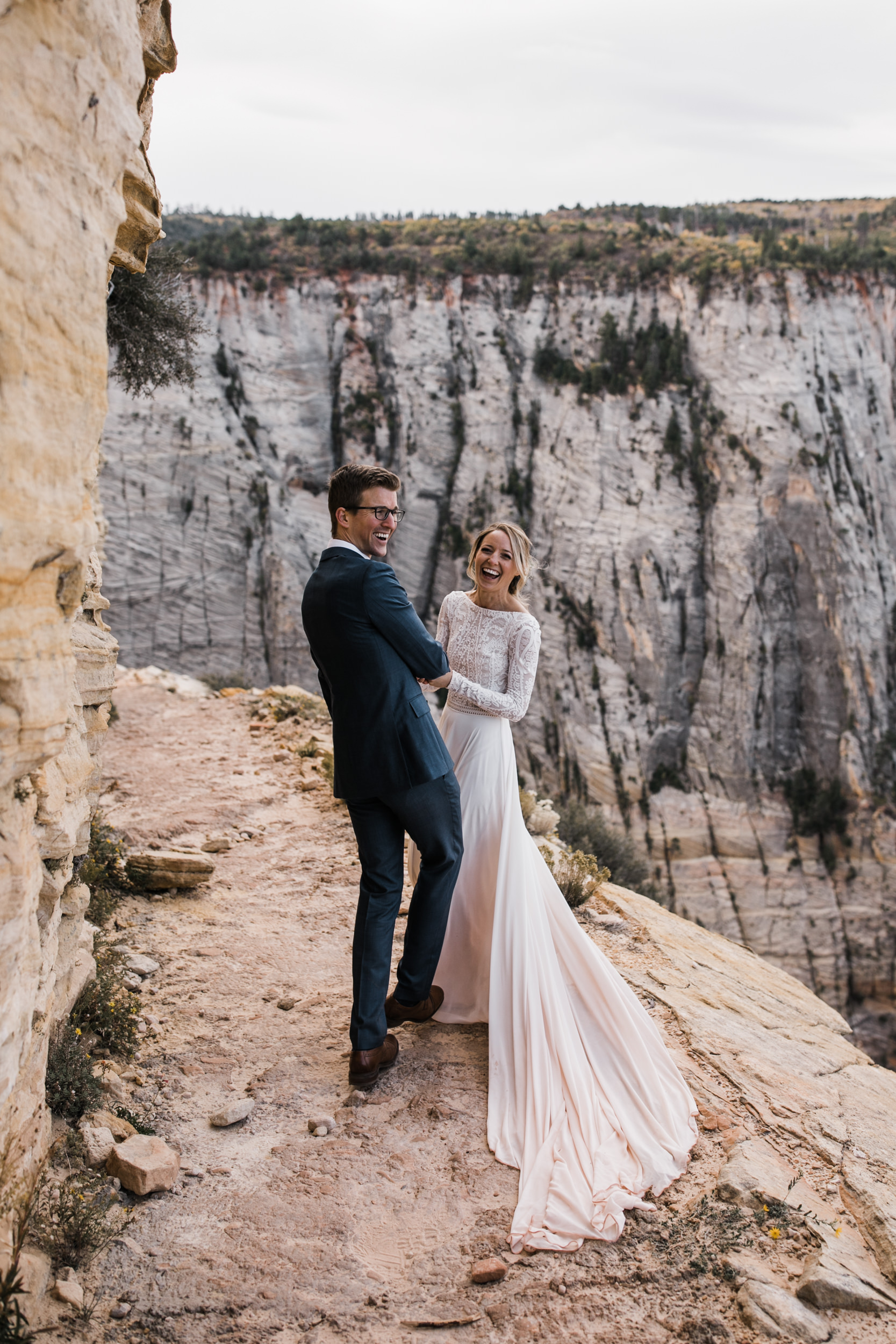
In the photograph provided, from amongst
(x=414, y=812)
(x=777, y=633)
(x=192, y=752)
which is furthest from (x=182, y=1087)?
(x=777, y=633)

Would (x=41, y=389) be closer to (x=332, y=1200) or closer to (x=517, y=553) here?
(x=517, y=553)

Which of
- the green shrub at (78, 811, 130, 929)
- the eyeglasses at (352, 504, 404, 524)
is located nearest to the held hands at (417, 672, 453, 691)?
the eyeglasses at (352, 504, 404, 524)

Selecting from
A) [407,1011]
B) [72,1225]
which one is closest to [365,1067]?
[407,1011]

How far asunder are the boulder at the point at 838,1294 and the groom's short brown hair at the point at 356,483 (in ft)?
8.52

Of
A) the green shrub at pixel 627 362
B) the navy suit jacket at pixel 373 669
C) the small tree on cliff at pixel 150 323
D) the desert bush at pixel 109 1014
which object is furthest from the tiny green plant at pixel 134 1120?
the green shrub at pixel 627 362

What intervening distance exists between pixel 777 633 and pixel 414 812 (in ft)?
72.9

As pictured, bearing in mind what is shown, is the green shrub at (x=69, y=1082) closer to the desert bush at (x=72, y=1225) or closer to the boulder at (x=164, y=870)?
the desert bush at (x=72, y=1225)

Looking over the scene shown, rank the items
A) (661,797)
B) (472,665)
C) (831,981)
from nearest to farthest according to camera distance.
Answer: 1. (472,665)
2. (831,981)
3. (661,797)

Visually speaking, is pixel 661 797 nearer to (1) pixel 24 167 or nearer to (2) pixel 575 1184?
(2) pixel 575 1184

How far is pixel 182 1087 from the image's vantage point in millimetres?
3010

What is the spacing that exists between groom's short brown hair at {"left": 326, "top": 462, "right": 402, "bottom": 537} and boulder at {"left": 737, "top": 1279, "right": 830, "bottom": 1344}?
2536 millimetres

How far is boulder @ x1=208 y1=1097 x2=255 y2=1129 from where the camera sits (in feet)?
9.12

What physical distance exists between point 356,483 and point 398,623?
0.53 meters

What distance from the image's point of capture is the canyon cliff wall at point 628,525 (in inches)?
843
